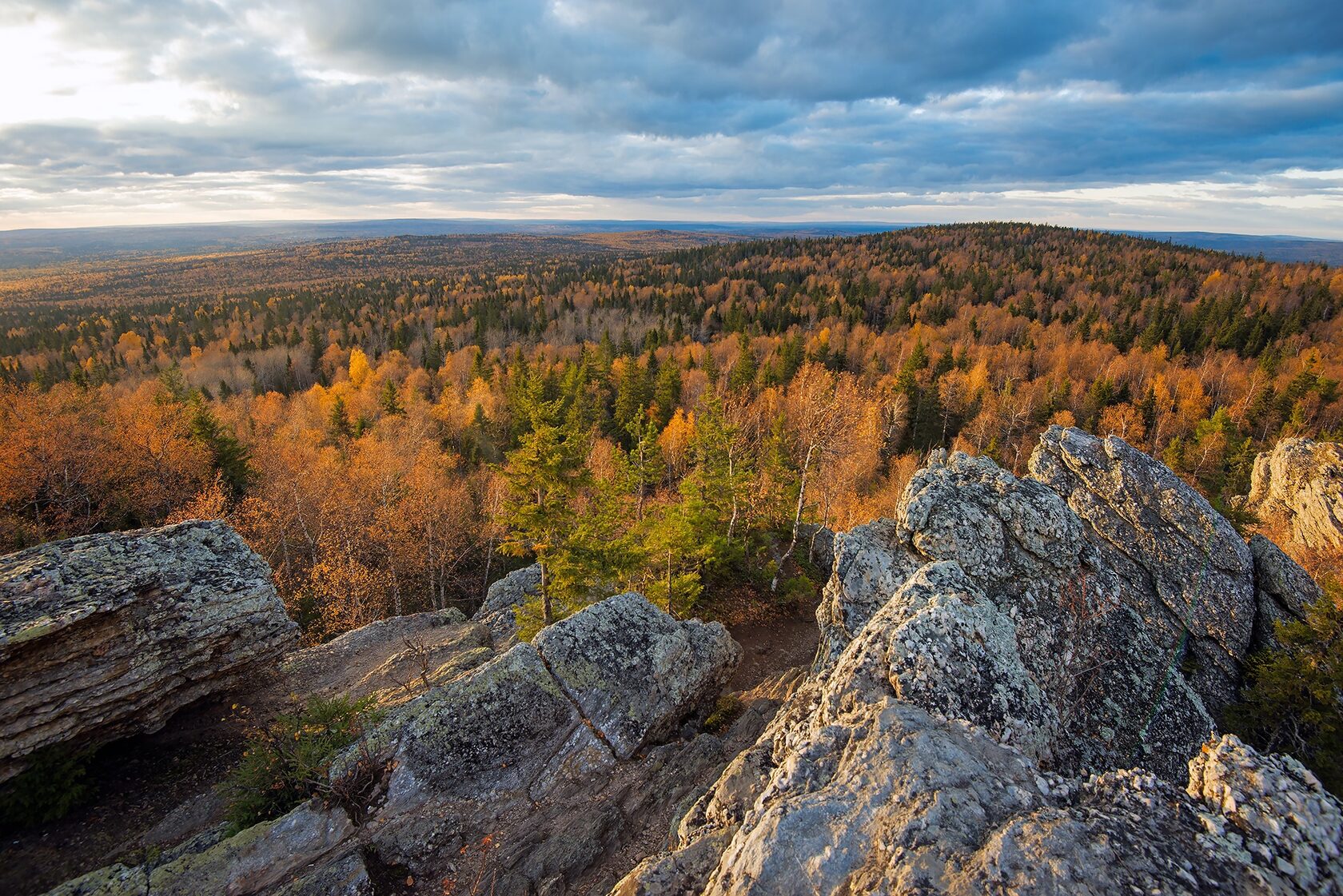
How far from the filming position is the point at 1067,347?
84188 millimetres

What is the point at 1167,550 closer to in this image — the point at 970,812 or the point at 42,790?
the point at 970,812

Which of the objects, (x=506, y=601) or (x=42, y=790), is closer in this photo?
(x=42, y=790)

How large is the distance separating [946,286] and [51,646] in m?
131

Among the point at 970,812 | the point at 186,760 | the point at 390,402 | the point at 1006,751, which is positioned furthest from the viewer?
the point at 390,402

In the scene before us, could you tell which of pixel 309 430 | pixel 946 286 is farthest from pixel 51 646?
pixel 946 286

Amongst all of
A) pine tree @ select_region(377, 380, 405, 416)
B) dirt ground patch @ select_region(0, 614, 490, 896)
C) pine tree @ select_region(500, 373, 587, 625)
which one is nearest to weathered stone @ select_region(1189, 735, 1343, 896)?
pine tree @ select_region(500, 373, 587, 625)

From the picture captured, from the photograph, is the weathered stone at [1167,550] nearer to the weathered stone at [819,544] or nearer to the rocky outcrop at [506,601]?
the weathered stone at [819,544]

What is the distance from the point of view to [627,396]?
63281mm

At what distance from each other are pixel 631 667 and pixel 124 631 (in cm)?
1086

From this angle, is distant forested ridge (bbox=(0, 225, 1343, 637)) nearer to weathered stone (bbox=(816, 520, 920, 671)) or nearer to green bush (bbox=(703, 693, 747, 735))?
green bush (bbox=(703, 693, 747, 735))

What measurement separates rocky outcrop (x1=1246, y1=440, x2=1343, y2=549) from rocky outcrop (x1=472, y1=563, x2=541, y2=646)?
34642 mm

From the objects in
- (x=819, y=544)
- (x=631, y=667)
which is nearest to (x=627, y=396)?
(x=819, y=544)

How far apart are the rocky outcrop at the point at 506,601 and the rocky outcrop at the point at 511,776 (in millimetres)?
8212

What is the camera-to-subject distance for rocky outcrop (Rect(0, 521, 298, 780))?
10445mm
